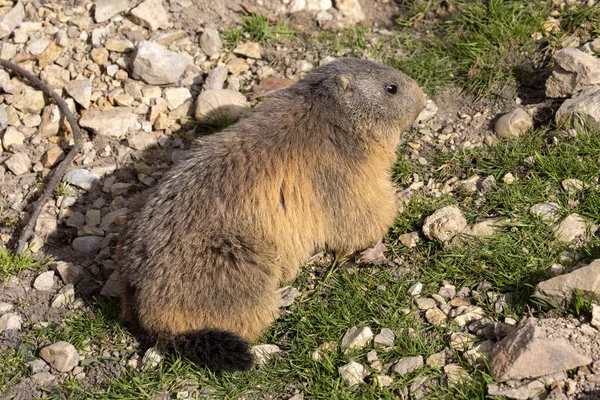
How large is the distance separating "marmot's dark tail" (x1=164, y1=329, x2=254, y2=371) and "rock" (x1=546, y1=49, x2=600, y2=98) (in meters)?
4.05

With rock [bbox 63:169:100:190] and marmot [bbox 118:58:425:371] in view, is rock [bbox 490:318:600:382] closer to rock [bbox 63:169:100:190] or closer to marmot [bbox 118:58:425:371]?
marmot [bbox 118:58:425:371]

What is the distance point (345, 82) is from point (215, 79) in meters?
2.20

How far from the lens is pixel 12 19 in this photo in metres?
8.47

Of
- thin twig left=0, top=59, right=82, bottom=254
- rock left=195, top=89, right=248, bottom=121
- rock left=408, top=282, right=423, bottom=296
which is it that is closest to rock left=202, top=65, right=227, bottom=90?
rock left=195, top=89, right=248, bottom=121

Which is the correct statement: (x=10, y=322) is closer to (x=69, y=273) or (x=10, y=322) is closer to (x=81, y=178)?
(x=69, y=273)

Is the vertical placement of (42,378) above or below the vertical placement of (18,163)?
below

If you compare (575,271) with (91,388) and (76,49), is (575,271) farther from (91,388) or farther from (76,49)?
(76,49)

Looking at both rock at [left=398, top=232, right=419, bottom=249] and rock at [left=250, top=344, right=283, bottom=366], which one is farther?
rock at [left=398, top=232, right=419, bottom=249]

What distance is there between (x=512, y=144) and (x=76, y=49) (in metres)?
4.83

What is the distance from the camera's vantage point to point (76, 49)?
848 cm

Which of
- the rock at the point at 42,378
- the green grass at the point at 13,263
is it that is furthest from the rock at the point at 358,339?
the green grass at the point at 13,263

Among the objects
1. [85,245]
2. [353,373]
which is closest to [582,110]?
[353,373]

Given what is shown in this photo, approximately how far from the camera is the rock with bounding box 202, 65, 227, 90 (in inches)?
326

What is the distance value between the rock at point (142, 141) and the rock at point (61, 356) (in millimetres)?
2547
